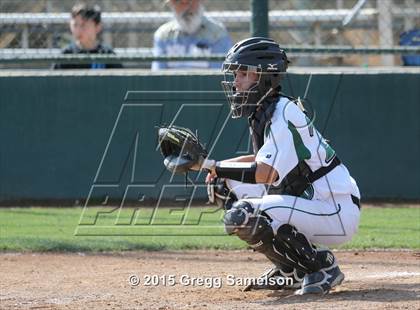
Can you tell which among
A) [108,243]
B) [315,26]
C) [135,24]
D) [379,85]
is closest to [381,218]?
[379,85]

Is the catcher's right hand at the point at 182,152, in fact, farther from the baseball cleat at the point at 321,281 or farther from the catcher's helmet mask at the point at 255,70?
the baseball cleat at the point at 321,281

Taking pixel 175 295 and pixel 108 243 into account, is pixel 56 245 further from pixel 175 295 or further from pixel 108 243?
pixel 175 295

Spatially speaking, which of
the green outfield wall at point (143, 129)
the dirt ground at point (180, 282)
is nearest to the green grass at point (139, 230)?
the dirt ground at point (180, 282)

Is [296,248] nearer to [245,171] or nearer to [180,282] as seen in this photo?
[245,171]

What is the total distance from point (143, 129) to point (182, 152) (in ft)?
13.9

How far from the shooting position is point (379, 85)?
349 inches

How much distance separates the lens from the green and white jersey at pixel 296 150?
467 cm

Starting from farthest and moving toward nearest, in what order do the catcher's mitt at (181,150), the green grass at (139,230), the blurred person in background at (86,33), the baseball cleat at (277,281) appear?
the blurred person in background at (86,33), the green grass at (139,230), the baseball cleat at (277,281), the catcher's mitt at (181,150)

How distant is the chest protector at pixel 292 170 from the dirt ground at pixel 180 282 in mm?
601

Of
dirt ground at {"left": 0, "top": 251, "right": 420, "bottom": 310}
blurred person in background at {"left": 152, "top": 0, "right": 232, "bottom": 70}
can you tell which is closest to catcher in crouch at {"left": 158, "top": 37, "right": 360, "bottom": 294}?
dirt ground at {"left": 0, "top": 251, "right": 420, "bottom": 310}

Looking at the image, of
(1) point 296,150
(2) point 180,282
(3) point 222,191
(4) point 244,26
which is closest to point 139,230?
(2) point 180,282

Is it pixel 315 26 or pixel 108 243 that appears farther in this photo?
pixel 315 26

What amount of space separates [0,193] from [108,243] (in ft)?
7.69

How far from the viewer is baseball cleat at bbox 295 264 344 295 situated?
15.9ft
